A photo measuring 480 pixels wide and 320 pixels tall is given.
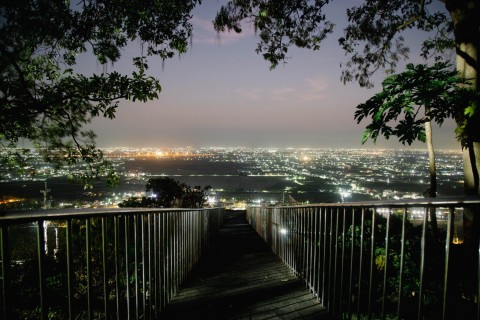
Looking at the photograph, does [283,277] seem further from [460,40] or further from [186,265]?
[460,40]

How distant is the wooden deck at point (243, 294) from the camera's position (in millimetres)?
3059

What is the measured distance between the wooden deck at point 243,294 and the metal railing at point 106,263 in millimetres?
249

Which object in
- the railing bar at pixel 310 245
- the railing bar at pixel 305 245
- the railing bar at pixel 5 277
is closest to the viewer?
the railing bar at pixel 5 277

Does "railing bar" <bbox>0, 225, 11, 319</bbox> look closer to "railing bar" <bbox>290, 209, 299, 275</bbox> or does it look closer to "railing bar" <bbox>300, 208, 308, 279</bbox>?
"railing bar" <bbox>300, 208, 308, 279</bbox>

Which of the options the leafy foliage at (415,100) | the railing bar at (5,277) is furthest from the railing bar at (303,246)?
the railing bar at (5,277)

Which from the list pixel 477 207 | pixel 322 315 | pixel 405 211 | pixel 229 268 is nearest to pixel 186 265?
pixel 229 268

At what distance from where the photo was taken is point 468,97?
285 cm

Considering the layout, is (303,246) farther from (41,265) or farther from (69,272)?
(41,265)

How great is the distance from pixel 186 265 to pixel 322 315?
2221 millimetres

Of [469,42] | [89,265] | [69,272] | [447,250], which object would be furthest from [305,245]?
[469,42]

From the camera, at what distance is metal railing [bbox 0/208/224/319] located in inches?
57.3

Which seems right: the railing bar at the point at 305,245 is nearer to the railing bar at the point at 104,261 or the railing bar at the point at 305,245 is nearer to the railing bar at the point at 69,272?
the railing bar at the point at 104,261

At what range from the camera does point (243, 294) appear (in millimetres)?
3516

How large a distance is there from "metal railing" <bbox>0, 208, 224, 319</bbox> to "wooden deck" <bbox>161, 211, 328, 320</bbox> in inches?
9.8
